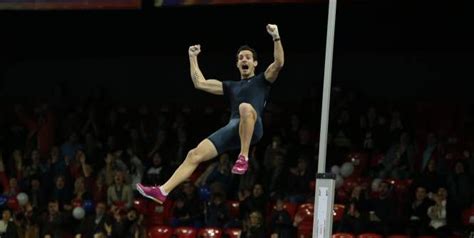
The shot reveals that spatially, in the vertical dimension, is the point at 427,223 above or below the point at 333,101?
below

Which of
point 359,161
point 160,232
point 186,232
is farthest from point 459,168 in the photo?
point 160,232

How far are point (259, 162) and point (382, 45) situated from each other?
376 cm

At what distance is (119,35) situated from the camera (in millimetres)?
22047

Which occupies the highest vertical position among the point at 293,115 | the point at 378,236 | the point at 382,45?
the point at 382,45

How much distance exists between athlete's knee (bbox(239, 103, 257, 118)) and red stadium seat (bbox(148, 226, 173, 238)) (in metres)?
6.94

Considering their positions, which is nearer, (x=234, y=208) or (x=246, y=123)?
(x=246, y=123)

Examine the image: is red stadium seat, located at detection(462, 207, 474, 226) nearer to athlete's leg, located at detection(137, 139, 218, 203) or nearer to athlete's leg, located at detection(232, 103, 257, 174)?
athlete's leg, located at detection(232, 103, 257, 174)

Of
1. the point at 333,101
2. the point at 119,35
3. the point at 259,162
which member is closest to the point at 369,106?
the point at 333,101

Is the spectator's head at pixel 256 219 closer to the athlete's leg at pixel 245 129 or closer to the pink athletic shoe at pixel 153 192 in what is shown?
the pink athletic shoe at pixel 153 192

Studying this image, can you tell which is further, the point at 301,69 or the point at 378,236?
the point at 301,69

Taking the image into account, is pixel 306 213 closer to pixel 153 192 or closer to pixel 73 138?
pixel 73 138

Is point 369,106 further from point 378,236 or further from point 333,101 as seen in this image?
point 378,236

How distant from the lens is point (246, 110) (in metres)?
10.6

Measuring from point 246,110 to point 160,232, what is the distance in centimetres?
714
